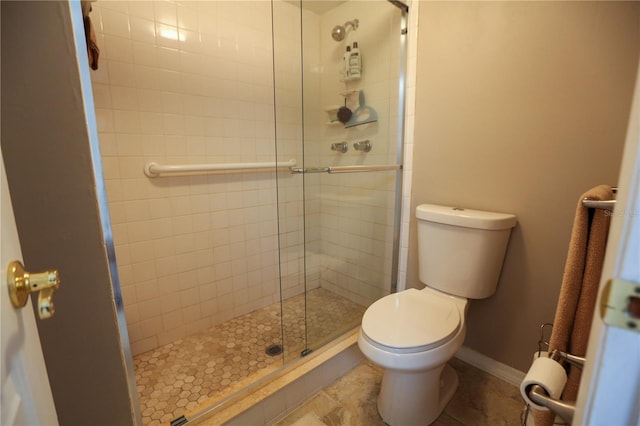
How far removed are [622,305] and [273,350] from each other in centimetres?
161

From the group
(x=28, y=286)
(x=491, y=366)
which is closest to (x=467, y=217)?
(x=491, y=366)

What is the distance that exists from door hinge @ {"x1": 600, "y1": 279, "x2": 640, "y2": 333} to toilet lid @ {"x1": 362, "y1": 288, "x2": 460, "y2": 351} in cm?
85

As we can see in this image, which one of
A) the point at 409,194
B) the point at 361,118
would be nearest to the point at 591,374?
the point at 409,194

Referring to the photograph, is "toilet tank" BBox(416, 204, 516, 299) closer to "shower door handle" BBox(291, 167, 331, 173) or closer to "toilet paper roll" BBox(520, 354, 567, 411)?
"shower door handle" BBox(291, 167, 331, 173)

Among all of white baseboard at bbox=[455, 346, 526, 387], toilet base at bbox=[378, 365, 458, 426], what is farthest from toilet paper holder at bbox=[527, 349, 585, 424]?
white baseboard at bbox=[455, 346, 526, 387]

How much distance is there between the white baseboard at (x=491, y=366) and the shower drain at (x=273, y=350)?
101 cm

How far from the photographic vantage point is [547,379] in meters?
0.56

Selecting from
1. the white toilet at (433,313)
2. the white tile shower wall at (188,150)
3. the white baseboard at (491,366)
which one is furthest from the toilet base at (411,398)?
the white tile shower wall at (188,150)

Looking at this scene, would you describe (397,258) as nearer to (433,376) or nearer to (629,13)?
(433,376)

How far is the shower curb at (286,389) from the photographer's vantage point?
46.5 inches

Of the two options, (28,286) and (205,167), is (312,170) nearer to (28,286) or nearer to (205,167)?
(205,167)

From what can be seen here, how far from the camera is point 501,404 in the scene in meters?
1.36

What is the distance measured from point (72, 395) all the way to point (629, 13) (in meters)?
2.03

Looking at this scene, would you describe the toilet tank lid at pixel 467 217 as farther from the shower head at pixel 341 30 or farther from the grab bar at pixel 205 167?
the shower head at pixel 341 30
